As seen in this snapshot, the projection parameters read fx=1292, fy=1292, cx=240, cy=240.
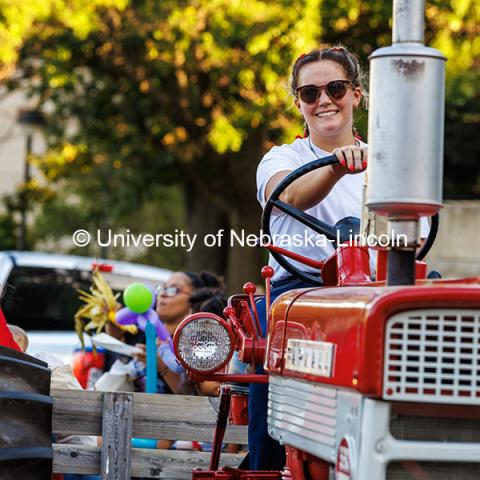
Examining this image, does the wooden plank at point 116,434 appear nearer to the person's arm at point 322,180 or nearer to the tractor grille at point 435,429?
the person's arm at point 322,180

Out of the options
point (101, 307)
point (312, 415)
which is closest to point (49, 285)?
point (101, 307)

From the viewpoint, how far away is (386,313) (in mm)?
3184

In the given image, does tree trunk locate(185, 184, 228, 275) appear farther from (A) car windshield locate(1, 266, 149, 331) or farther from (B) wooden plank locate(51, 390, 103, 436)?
(B) wooden plank locate(51, 390, 103, 436)

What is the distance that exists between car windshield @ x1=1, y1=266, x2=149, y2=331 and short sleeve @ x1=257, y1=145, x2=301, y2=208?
6359 mm

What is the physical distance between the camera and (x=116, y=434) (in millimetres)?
5719

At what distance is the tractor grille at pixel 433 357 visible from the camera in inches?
125

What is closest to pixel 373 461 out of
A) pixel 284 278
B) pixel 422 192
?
pixel 422 192

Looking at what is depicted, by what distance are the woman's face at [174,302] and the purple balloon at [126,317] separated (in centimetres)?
30

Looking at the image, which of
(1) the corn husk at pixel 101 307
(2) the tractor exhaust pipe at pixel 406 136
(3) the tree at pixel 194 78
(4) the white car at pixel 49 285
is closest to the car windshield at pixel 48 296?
(4) the white car at pixel 49 285

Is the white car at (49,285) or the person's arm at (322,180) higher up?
the person's arm at (322,180)

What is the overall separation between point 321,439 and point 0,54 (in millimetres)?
13664

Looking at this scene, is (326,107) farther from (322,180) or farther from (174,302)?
(174,302)

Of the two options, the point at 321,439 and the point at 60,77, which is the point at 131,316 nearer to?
the point at 321,439

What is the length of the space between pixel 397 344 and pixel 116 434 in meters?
2.77
